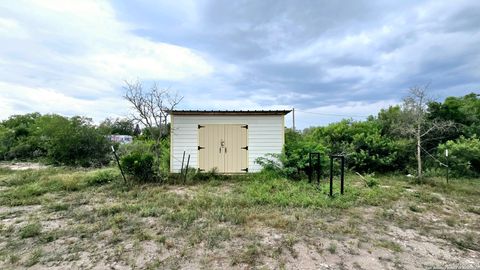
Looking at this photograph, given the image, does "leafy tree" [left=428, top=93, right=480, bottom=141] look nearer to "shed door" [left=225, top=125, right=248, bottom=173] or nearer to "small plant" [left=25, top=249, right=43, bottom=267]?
"shed door" [left=225, top=125, right=248, bottom=173]

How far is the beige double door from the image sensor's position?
25.6 feet

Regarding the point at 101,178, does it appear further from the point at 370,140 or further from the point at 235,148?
the point at 370,140

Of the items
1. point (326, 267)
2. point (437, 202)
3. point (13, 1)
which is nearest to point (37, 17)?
point (13, 1)

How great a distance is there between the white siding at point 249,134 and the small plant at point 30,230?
409 cm

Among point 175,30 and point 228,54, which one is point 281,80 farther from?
point 175,30

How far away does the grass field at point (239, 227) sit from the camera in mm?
2793

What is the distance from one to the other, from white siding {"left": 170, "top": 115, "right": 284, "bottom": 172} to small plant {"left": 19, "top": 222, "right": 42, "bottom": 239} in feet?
13.4

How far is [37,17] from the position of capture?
642cm

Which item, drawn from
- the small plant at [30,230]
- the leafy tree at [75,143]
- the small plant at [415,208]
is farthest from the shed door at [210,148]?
the leafy tree at [75,143]

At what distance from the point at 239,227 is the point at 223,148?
427 cm

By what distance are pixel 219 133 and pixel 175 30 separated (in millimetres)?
3576

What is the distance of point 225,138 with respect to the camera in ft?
25.7

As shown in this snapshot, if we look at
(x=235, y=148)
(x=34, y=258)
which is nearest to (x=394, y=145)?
(x=235, y=148)

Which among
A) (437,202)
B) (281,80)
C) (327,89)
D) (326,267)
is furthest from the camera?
(327,89)
